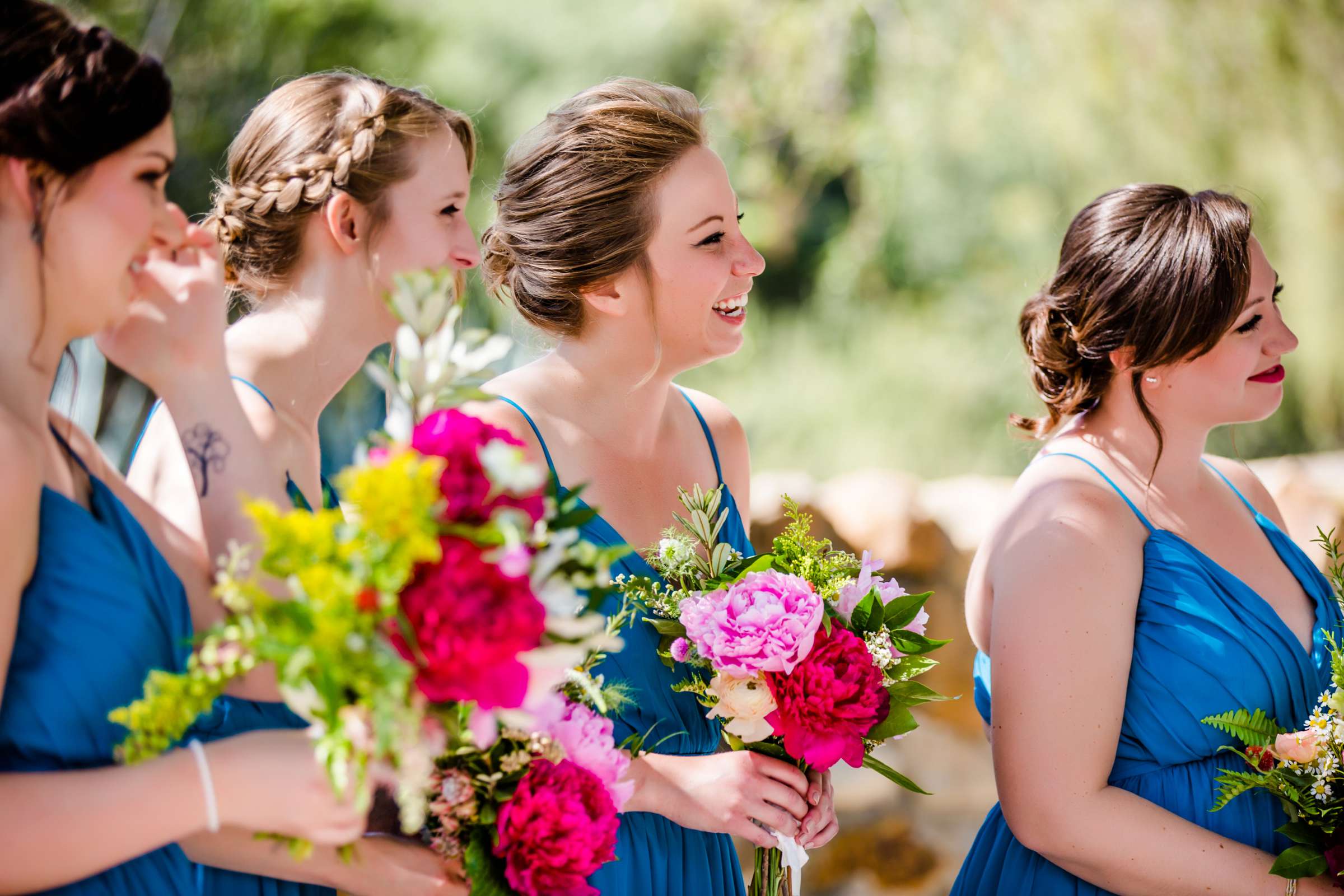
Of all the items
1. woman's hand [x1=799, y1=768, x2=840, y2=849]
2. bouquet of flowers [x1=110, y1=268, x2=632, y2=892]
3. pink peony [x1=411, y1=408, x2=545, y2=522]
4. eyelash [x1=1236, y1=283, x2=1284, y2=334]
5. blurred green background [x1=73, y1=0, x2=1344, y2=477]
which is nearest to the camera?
bouquet of flowers [x1=110, y1=268, x2=632, y2=892]

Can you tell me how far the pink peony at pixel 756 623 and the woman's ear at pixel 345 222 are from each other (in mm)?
916

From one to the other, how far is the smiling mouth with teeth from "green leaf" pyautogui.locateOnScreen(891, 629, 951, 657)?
77 cm

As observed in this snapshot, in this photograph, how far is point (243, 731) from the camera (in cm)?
177

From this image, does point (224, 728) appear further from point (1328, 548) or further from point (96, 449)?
point (1328, 548)

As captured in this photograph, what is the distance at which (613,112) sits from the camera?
2.46m

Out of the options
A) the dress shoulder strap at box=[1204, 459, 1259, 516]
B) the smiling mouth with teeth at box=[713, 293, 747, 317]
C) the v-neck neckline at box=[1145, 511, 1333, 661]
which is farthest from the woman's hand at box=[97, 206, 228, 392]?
the dress shoulder strap at box=[1204, 459, 1259, 516]

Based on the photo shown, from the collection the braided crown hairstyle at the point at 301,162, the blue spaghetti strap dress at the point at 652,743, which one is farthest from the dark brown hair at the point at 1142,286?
the braided crown hairstyle at the point at 301,162

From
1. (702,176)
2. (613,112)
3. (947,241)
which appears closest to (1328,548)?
(702,176)

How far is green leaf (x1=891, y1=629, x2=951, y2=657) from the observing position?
212cm

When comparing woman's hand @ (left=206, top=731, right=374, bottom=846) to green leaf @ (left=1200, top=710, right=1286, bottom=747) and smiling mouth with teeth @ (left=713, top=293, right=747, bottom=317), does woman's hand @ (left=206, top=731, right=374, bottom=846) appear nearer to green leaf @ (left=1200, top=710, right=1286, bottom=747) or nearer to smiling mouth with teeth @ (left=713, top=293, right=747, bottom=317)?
smiling mouth with teeth @ (left=713, top=293, right=747, bottom=317)

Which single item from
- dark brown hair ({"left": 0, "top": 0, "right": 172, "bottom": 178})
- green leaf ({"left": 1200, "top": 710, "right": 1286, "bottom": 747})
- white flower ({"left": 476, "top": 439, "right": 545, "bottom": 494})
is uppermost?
dark brown hair ({"left": 0, "top": 0, "right": 172, "bottom": 178})

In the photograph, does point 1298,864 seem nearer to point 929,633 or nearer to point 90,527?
point 90,527

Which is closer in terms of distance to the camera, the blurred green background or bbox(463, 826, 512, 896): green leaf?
bbox(463, 826, 512, 896): green leaf

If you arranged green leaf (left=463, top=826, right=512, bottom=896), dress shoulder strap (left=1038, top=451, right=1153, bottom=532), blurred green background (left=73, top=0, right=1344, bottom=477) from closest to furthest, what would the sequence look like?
green leaf (left=463, top=826, right=512, bottom=896)
dress shoulder strap (left=1038, top=451, right=1153, bottom=532)
blurred green background (left=73, top=0, right=1344, bottom=477)
